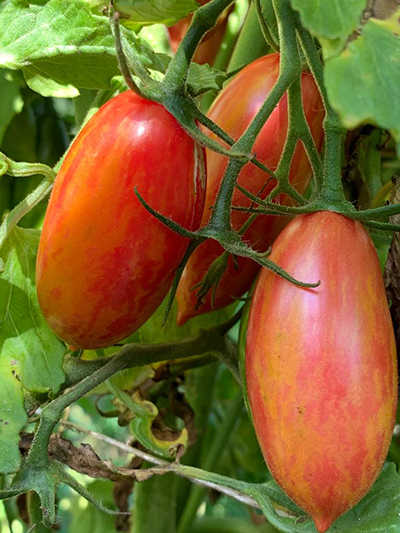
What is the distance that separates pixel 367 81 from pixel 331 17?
0.16 feet

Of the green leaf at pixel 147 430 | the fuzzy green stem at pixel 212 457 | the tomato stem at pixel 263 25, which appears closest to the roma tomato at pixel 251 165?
the tomato stem at pixel 263 25

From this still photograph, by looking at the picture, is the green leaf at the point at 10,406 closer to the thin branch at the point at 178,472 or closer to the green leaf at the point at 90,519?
the thin branch at the point at 178,472

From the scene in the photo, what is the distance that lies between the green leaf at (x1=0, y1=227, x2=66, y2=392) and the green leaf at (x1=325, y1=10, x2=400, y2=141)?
31cm

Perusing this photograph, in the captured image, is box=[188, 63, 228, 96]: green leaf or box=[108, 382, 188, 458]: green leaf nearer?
box=[188, 63, 228, 96]: green leaf

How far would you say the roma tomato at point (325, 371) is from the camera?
0.48 meters

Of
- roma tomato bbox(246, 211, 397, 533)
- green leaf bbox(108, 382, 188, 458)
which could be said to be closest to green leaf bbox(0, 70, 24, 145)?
green leaf bbox(108, 382, 188, 458)

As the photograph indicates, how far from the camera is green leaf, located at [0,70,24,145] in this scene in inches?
36.0

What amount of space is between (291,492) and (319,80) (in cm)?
28

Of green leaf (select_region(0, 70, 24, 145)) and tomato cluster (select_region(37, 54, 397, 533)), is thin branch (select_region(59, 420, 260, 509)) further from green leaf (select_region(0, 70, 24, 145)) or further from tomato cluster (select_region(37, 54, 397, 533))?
green leaf (select_region(0, 70, 24, 145))

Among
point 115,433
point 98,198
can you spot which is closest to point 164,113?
point 98,198

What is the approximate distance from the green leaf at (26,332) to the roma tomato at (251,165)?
0.12 m

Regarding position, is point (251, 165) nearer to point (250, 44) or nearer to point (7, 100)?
point (250, 44)

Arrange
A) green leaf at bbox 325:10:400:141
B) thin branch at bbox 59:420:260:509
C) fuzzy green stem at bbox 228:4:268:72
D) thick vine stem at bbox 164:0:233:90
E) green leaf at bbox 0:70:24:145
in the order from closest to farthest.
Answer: green leaf at bbox 325:10:400:141 → thick vine stem at bbox 164:0:233:90 → thin branch at bbox 59:420:260:509 → fuzzy green stem at bbox 228:4:268:72 → green leaf at bbox 0:70:24:145

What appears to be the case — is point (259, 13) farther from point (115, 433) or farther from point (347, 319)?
point (115, 433)
